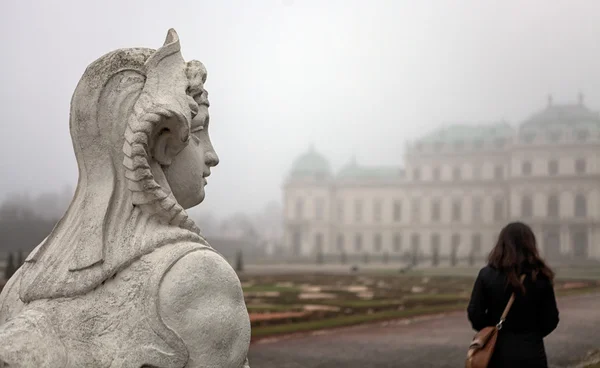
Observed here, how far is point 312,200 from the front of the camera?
62656 mm

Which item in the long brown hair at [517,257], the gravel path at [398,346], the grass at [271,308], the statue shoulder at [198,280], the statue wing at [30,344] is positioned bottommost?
the grass at [271,308]

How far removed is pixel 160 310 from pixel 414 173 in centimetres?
5981

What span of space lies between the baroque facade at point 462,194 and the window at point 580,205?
0.08 meters

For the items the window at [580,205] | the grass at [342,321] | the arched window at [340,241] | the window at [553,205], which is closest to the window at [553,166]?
the window at [553,205]

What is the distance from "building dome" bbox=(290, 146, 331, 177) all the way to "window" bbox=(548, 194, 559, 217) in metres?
20.5

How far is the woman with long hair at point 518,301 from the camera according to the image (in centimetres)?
324

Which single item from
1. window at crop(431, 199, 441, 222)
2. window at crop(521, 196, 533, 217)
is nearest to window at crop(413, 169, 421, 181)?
window at crop(431, 199, 441, 222)

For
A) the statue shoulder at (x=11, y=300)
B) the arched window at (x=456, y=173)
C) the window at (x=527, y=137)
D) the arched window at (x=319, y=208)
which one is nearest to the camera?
the statue shoulder at (x=11, y=300)

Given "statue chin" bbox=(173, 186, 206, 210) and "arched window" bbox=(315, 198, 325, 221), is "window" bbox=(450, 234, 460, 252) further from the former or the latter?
"statue chin" bbox=(173, 186, 206, 210)

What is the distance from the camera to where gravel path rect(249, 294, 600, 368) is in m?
6.14

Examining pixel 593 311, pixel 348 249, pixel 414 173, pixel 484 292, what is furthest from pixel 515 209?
pixel 484 292

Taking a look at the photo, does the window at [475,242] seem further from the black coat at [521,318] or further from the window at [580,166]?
the black coat at [521,318]

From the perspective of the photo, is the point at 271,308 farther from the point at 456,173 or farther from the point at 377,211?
the point at 377,211

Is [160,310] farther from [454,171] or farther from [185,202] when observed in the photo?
[454,171]
